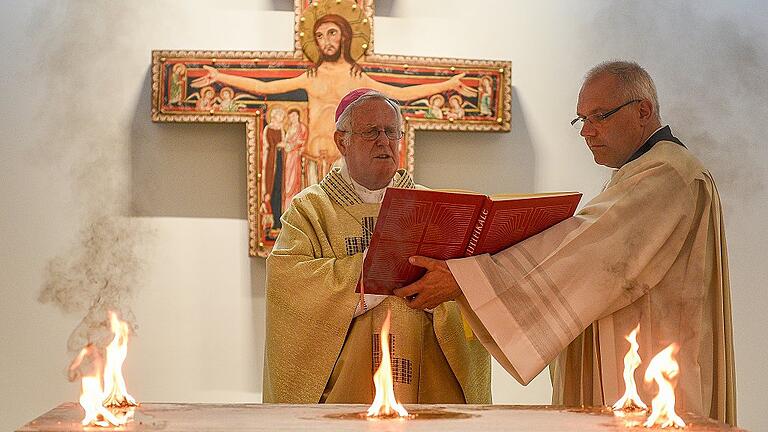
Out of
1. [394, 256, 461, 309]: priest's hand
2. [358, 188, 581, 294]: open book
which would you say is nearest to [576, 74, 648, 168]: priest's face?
[358, 188, 581, 294]: open book

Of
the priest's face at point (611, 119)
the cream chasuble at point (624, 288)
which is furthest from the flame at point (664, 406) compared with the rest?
the priest's face at point (611, 119)

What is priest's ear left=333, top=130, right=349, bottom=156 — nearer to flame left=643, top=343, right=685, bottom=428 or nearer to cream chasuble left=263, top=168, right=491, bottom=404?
cream chasuble left=263, top=168, right=491, bottom=404

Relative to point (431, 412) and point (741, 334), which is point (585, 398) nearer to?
point (431, 412)

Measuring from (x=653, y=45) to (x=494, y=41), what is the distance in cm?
92

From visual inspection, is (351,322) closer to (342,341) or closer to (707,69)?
(342,341)

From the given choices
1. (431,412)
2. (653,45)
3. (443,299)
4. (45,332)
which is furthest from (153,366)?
(653,45)

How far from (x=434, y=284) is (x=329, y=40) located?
2.21 metres

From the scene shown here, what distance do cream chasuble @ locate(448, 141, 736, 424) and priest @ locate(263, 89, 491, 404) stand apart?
2.14ft

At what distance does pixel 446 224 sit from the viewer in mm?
3348

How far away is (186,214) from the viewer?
17.7ft

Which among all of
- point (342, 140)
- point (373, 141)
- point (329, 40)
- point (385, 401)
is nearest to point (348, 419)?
point (385, 401)

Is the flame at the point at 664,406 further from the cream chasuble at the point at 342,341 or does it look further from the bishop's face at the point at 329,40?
the bishop's face at the point at 329,40

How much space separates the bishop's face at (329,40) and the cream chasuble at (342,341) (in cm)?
143

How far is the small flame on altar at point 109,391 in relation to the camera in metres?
2.47
